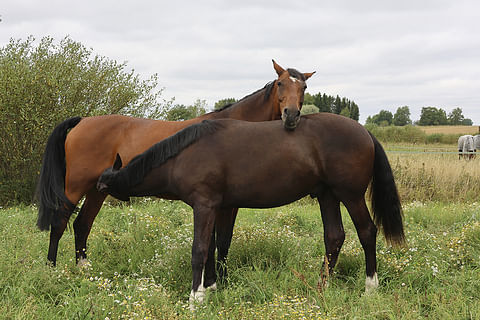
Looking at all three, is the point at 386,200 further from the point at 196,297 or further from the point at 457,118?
the point at 457,118

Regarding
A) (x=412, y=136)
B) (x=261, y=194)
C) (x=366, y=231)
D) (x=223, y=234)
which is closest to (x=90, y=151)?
(x=223, y=234)

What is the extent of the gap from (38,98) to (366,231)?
26.8 feet

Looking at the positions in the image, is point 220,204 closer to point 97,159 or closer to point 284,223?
point 97,159

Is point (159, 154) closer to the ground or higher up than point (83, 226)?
higher up

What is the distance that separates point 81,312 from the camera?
3.18 metres

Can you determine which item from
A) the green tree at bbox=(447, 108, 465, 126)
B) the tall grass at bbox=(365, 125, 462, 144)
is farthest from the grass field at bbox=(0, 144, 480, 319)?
the green tree at bbox=(447, 108, 465, 126)

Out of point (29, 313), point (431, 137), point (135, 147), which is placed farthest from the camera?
point (431, 137)

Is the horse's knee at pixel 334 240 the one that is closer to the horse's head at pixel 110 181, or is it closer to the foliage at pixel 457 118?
the horse's head at pixel 110 181

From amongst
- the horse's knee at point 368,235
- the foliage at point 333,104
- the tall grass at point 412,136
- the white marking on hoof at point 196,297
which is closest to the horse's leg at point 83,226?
the white marking on hoof at point 196,297

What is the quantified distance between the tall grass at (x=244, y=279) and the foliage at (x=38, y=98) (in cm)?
336

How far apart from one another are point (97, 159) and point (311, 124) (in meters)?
2.86

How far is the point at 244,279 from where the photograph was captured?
3.89 meters

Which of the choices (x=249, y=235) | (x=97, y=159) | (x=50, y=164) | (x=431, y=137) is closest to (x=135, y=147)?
(x=97, y=159)

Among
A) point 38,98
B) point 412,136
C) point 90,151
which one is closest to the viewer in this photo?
point 90,151
